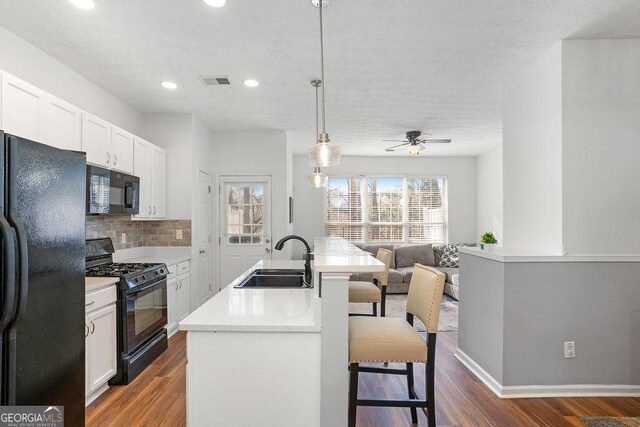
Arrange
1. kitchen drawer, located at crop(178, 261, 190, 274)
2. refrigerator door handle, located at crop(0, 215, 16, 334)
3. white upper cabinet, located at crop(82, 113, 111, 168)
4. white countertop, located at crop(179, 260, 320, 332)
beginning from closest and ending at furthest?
refrigerator door handle, located at crop(0, 215, 16, 334) → white countertop, located at crop(179, 260, 320, 332) → white upper cabinet, located at crop(82, 113, 111, 168) → kitchen drawer, located at crop(178, 261, 190, 274)

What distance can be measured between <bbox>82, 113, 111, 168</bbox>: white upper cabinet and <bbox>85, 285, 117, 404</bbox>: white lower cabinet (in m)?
1.14

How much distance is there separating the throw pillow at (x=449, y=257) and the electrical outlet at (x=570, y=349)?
13.3 feet

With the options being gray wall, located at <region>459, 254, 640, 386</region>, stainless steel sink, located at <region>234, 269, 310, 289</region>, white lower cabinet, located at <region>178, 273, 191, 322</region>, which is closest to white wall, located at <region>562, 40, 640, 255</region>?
gray wall, located at <region>459, 254, 640, 386</region>

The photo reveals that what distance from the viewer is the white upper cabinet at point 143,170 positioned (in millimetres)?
3752

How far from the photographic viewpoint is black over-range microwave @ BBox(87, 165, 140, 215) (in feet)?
9.37

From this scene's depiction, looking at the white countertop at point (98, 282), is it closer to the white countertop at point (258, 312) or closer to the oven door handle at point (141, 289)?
the oven door handle at point (141, 289)

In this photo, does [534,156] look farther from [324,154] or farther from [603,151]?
[324,154]

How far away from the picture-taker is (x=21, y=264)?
4.40 feet

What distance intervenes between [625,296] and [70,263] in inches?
139

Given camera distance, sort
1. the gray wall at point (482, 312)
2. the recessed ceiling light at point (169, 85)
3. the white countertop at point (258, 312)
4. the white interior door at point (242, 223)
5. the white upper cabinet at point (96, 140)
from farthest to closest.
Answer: the white interior door at point (242, 223), the recessed ceiling light at point (169, 85), the white upper cabinet at point (96, 140), the gray wall at point (482, 312), the white countertop at point (258, 312)

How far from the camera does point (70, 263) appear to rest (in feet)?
5.64

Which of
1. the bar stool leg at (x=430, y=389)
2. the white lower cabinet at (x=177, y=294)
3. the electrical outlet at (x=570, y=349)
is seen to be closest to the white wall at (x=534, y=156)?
the electrical outlet at (x=570, y=349)

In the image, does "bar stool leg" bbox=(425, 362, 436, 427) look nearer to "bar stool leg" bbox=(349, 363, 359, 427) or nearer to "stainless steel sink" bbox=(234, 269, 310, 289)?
"bar stool leg" bbox=(349, 363, 359, 427)

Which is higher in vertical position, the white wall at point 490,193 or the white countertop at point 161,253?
the white wall at point 490,193
